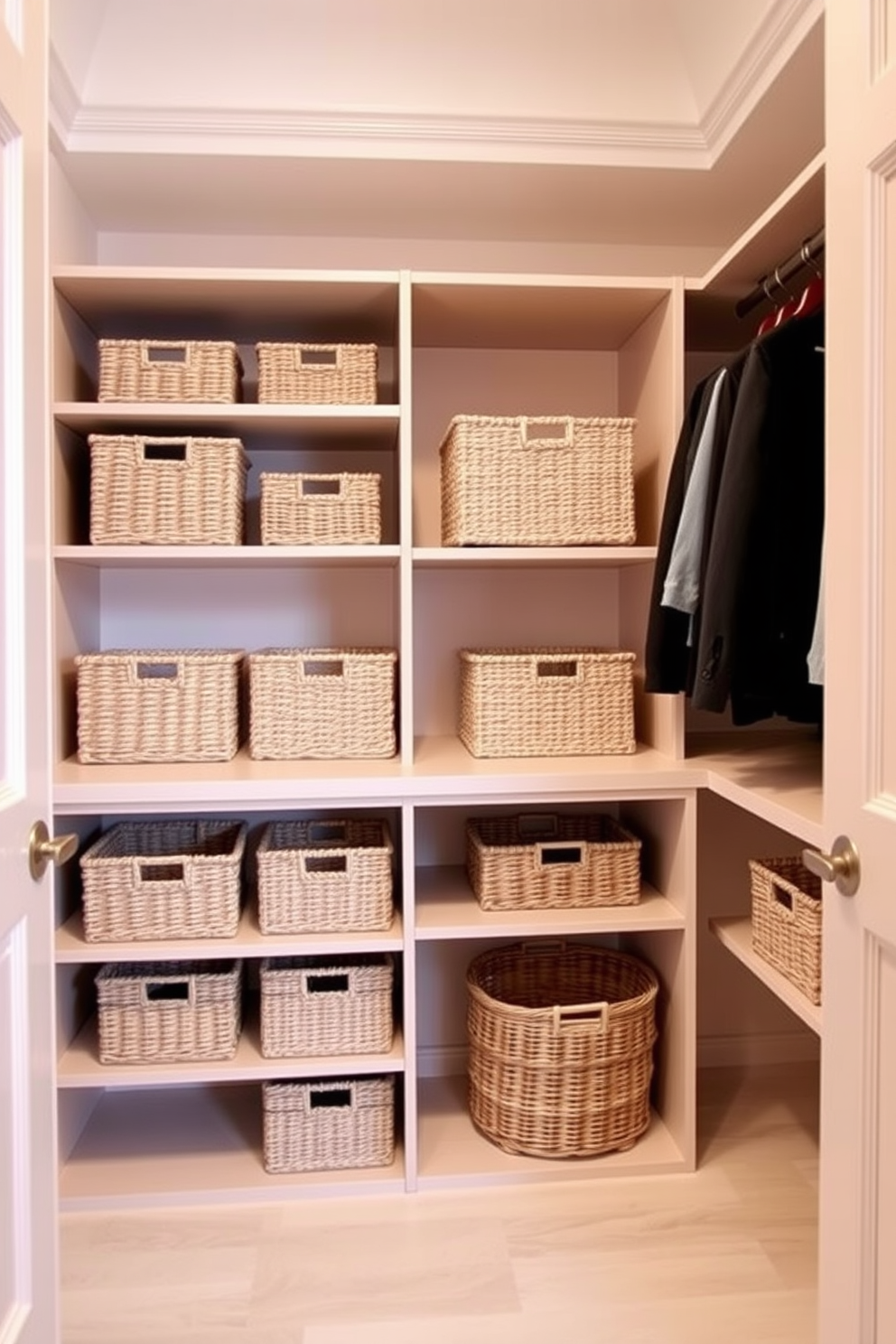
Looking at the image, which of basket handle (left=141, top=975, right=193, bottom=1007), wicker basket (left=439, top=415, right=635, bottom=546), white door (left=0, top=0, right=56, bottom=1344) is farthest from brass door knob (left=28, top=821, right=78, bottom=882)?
wicker basket (left=439, top=415, right=635, bottom=546)

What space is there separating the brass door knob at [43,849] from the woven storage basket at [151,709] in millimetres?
815

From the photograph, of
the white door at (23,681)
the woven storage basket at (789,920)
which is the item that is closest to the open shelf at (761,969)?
the woven storage basket at (789,920)

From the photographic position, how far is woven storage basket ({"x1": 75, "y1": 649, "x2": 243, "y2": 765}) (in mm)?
1923

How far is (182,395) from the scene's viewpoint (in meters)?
1.95

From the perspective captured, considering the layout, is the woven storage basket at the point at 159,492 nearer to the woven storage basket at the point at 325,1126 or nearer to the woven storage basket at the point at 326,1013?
the woven storage basket at the point at 326,1013

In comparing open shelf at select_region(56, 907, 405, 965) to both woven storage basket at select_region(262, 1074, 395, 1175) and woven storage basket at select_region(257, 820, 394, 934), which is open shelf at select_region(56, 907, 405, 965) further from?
woven storage basket at select_region(262, 1074, 395, 1175)

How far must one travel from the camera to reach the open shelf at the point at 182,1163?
6.07 feet

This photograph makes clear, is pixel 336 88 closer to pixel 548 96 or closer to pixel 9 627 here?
pixel 548 96

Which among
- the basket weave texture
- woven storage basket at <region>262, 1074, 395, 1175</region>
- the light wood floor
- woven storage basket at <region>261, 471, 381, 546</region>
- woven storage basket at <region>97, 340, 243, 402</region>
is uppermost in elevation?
woven storage basket at <region>97, 340, 243, 402</region>

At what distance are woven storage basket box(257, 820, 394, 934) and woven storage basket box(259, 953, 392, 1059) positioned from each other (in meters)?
0.09

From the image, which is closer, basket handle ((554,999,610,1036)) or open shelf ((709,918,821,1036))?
open shelf ((709,918,821,1036))

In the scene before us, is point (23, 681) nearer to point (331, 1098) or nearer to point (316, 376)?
point (316, 376)

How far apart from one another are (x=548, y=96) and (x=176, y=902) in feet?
6.23

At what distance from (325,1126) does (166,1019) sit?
0.41 metres
